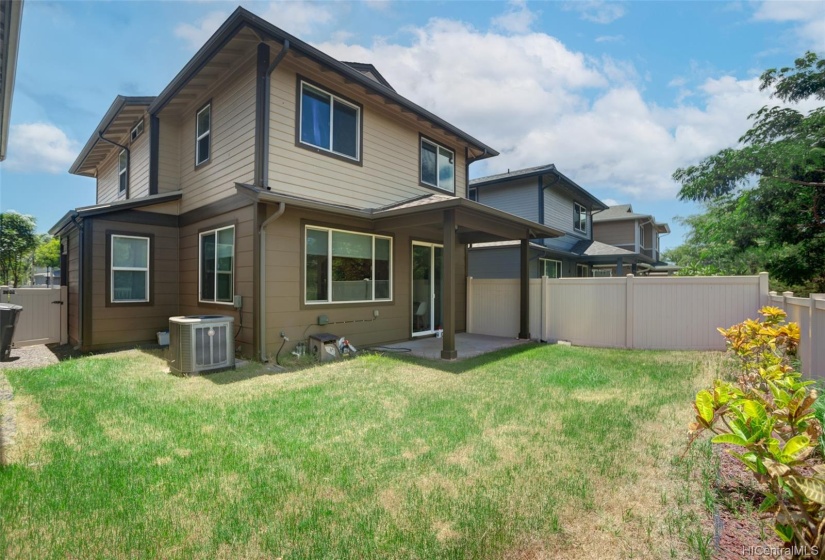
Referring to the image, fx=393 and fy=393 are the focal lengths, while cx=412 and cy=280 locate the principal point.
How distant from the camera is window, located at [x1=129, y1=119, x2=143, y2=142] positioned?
9746 millimetres

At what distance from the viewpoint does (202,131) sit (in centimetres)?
839

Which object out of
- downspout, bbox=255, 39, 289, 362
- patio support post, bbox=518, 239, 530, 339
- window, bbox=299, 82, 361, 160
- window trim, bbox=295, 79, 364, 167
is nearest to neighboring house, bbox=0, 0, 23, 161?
downspout, bbox=255, 39, 289, 362

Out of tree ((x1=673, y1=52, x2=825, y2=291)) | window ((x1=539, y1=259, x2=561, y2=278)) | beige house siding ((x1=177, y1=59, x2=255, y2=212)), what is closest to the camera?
beige house siding ((x1=177, y1=59, x2=255, y2=212))

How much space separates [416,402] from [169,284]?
6.91 m

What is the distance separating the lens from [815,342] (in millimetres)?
4531

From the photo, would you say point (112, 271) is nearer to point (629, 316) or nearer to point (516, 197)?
point (629, 316)

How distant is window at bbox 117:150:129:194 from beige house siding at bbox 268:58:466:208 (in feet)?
21.3

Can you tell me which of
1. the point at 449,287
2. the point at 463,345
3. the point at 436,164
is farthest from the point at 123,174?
the point at 463,345

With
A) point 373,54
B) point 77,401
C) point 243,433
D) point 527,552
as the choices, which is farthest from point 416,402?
point 373,54

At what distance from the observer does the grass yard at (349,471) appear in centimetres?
208

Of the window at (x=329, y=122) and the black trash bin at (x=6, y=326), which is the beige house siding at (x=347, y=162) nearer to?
the window at (x=329, y=122)

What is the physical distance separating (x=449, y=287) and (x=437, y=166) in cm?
463

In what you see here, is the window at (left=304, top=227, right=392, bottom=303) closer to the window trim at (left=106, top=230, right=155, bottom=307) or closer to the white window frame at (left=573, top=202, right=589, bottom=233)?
the window trim at (left=106, top=230, right=155, bottom=307)

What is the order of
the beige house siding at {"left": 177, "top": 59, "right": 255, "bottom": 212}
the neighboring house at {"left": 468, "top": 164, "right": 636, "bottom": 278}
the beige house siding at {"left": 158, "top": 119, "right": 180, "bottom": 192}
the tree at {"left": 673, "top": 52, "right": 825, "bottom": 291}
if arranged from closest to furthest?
the beige house siding at {"left": 177, "top": 59, "right": 255, "bottom": 212} < the beige house siding at {"left": 158, "top": 119, "right": 180, "bottom": 192} < the tree at {"left": 673, "top": 52, "right": 825, "bottom": 291} < the neighboring house at {"left": 468, "top": 164, "right": 636, "bottom": 278}
